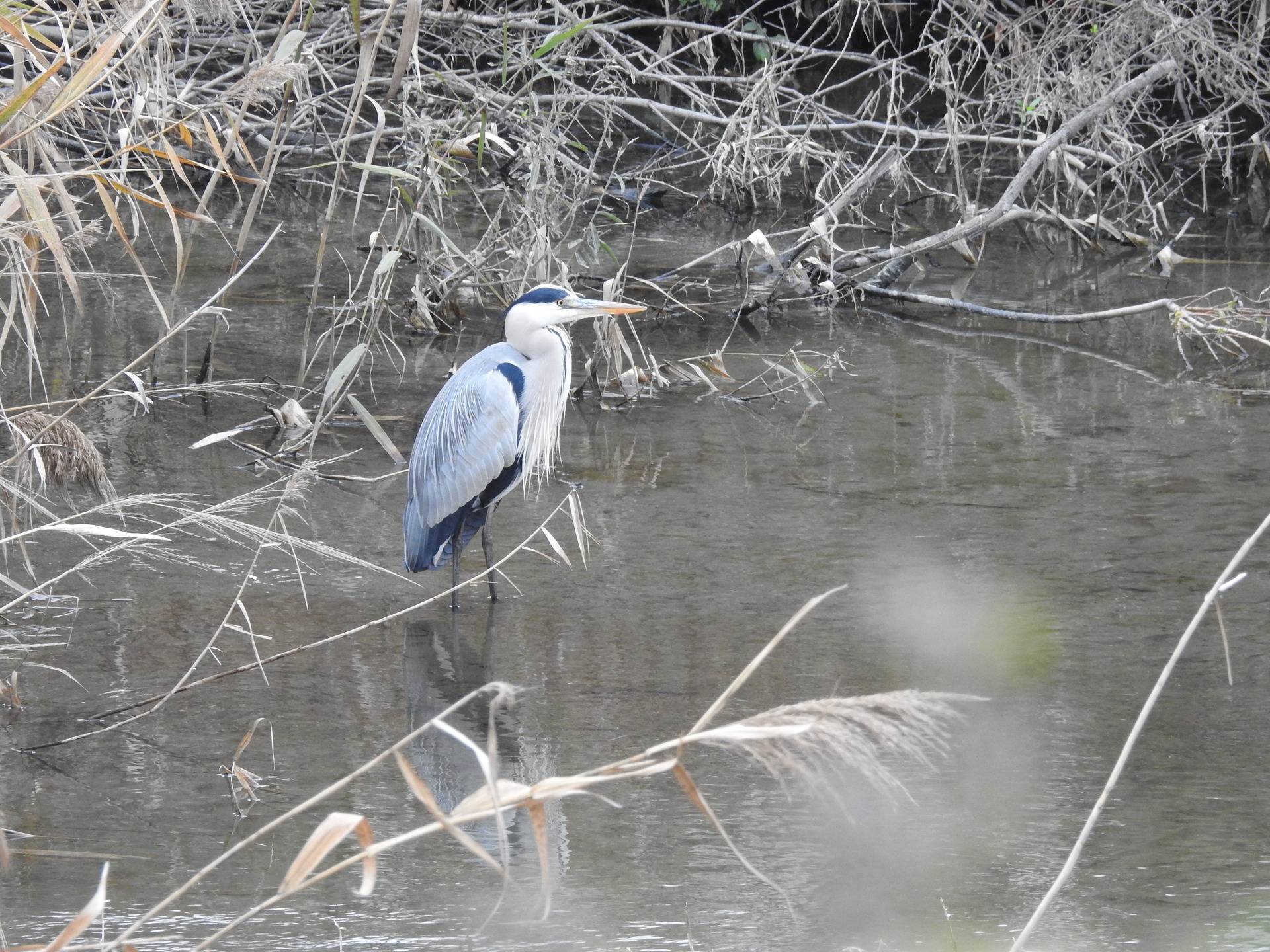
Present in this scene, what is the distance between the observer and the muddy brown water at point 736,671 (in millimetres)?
2398

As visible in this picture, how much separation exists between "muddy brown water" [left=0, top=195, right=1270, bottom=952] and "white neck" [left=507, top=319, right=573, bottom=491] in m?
0.33

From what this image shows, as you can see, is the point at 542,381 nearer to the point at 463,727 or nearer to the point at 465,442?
the point at 465,442

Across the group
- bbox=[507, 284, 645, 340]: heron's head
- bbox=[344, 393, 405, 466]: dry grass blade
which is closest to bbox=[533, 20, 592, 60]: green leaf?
bbox=[507, 284, 645, 340]: heron's head

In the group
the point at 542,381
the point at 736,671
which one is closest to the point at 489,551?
the point at 542,381

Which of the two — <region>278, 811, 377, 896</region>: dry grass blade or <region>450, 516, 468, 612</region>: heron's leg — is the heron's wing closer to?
<region>450, 516, 468, 612</region>: heron's leg

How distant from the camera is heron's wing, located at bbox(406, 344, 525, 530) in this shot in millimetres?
4004

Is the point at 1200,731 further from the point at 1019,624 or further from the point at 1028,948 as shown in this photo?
the point at 1028,948

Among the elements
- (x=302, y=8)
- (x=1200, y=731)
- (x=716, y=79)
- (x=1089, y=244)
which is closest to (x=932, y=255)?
(x=1089, y=244)

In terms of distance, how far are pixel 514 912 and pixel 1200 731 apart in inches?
58.9

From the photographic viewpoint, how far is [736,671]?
11.2ft

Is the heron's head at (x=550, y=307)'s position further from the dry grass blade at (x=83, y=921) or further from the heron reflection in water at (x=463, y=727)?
the dry grass blade at (x=83, y=921)

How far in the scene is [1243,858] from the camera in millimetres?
2518

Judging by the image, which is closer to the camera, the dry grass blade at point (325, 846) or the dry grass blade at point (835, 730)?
the dry grass blade at point (835, 730)

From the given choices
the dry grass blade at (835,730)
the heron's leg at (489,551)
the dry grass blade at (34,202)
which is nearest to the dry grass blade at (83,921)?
the dry grass blade at (835,730)
